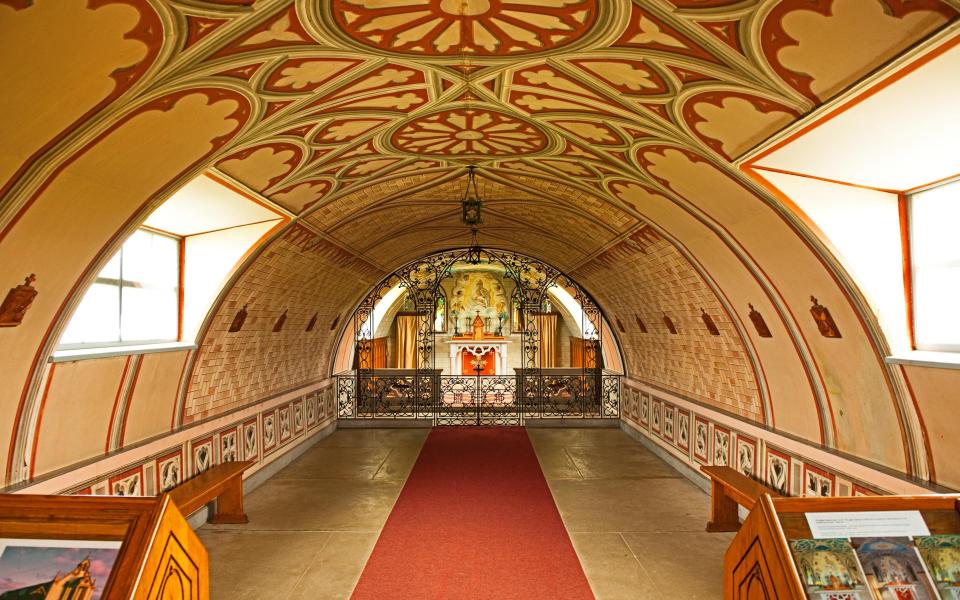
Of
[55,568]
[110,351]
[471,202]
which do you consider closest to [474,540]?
[471,202]

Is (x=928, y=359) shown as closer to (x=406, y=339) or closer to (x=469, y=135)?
(x=469, y=135)

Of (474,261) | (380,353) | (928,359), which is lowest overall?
(380,353)

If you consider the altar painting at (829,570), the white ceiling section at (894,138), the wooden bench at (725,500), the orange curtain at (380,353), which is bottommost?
the wooden bench at (725,500)

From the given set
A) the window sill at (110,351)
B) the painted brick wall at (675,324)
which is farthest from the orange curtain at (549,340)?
the window sill at (110,351)

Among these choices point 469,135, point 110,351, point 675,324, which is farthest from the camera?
point 675,324

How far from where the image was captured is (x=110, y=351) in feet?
18.7

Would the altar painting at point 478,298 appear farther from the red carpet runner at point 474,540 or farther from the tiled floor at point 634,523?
the red carpet runner at point 474,540

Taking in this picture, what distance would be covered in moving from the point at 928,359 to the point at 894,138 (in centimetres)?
165

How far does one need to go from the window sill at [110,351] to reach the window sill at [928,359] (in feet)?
21.6

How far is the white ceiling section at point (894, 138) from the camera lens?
3.33m

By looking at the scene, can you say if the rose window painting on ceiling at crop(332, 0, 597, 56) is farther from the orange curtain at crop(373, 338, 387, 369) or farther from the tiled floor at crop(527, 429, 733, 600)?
the orange curtain at crop(373, 338, 387, 369)

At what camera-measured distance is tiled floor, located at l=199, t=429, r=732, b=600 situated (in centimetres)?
603

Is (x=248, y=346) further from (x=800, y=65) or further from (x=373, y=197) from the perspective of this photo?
(x=800, y=65)

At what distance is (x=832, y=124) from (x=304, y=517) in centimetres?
729
